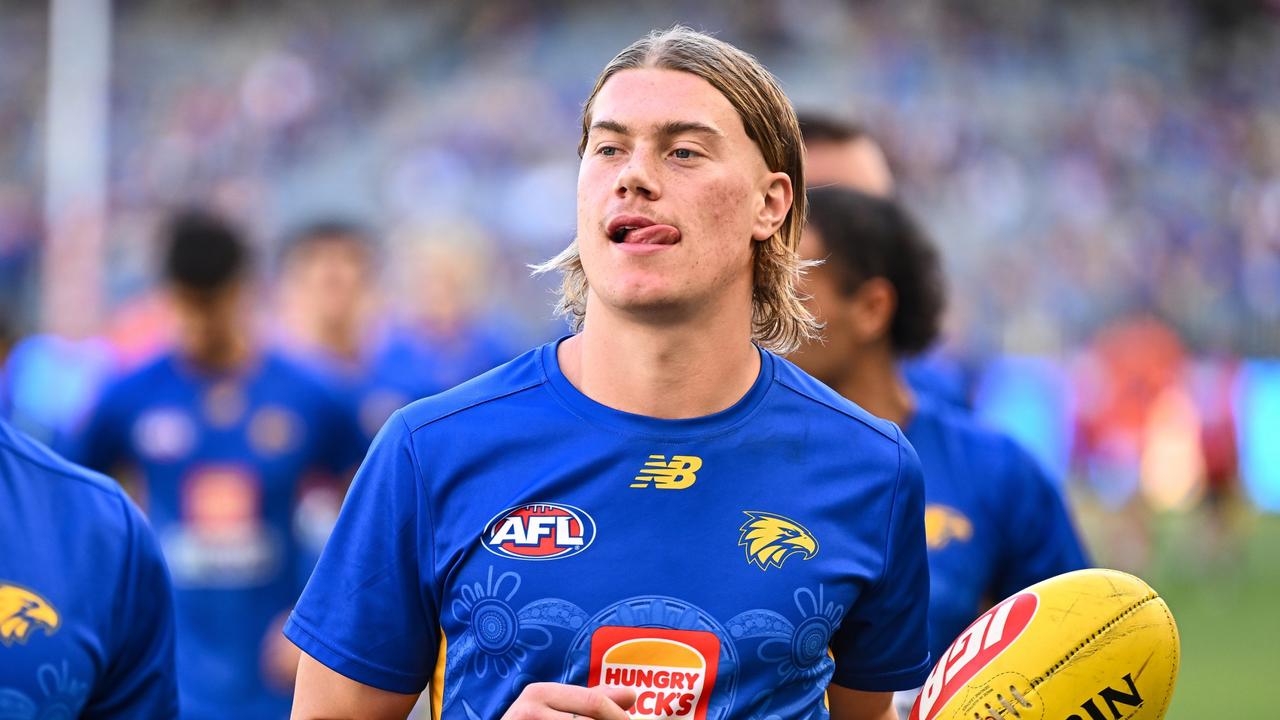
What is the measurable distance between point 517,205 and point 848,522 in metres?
22.6

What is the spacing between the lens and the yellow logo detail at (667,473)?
9.12ft

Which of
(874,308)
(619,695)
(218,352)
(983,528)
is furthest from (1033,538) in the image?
(218,352)

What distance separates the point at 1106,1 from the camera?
1137 inches

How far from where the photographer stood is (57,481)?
9.76ft

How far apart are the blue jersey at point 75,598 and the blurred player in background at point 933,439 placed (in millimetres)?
1931

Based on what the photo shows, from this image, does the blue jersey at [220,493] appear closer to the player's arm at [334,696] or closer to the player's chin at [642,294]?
the player's arm at [334,696]

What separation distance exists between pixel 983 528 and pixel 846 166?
1.27m

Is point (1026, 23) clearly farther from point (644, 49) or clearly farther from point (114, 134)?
point (644, 49)

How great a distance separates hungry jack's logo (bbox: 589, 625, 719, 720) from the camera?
2.65 meters

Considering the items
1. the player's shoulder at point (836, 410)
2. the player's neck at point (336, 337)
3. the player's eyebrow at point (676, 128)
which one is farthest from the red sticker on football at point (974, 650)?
the player's neck at point (336, 337)

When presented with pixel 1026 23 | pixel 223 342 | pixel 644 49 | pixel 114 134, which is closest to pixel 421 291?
pixel 223 342

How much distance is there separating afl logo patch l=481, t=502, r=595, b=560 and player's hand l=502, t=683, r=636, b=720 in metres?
0.23

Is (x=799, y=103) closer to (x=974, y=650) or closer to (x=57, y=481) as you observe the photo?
(x=974, y=650)

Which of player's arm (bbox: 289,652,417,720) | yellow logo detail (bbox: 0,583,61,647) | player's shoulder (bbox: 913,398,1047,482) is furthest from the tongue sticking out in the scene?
player's shoulder (bbox: 913,398,1047,482)
